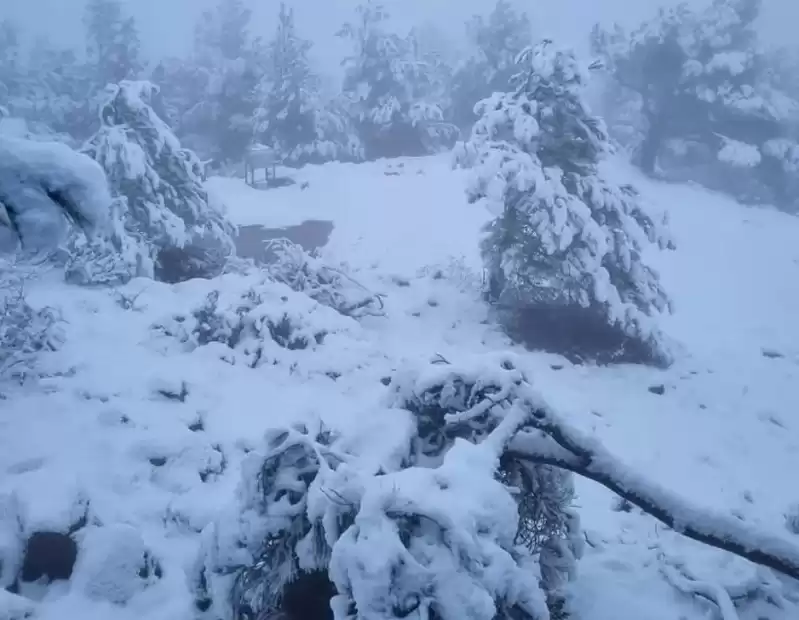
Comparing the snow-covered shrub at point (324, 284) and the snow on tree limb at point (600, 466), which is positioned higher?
the snow on tree limb at point (600, 466)

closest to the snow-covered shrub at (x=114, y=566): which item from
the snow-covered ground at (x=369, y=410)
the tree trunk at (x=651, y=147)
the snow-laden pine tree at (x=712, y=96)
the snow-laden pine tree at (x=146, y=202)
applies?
the snow-covered ground at (x=369, y=410)

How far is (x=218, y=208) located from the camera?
12.6 metres

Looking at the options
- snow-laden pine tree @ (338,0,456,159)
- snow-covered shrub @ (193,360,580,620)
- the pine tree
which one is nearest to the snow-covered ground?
snow-covered shrub @ (193,360,580,620)

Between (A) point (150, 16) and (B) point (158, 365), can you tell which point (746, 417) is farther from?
(A) point (150, 16)

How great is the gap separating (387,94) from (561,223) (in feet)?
68.9

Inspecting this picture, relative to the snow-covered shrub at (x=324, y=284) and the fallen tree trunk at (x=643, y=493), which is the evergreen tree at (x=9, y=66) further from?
the fallen tree trunk at (x=643, y=493)

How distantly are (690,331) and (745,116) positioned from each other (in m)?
16.3

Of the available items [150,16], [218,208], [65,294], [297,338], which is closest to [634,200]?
[297,338]

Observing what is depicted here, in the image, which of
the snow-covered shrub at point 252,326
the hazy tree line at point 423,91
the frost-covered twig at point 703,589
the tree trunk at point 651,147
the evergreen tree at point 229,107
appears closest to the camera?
the frost-covered twig at point 703,589

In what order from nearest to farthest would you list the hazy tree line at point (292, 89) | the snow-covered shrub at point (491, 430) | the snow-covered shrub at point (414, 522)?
the snow-covered shrub at point (414, 522)
the snow-covered shrub at point (491, 430)
the hazy tree line at point (292, 89)

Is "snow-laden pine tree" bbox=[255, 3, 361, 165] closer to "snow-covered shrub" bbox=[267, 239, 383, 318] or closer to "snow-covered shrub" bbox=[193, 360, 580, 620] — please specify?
"snow-covered shrub" bbox=[267, 239, 383, 318]

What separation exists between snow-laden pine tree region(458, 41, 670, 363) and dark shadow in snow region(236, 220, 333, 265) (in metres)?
7.33

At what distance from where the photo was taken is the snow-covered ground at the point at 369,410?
4.42 m

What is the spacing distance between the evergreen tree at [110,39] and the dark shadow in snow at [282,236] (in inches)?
760
